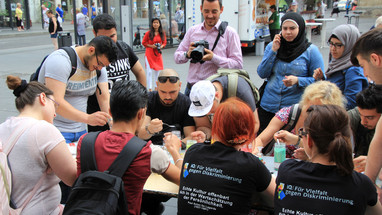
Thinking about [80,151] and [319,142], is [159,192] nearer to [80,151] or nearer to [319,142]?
[80,151]

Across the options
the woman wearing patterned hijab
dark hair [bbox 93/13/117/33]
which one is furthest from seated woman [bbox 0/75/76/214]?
the woman wearing patterned hijab

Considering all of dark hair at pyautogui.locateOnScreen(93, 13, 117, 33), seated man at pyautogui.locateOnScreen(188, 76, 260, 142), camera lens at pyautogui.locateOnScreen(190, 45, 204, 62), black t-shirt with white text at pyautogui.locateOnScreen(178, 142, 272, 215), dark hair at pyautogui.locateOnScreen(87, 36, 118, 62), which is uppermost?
dark hair at pyautogui.locateOnScreen(93, 13, 117, 33)

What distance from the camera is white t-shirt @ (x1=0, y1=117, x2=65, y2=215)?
2.15 m

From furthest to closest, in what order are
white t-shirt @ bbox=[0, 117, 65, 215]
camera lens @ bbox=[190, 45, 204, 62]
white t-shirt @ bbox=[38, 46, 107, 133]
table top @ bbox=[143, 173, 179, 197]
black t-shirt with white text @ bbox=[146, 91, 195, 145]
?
camera lens @ bbox=[190, 45, 204, 62] → black t-shirt with white text @ bbox=[146, 91, 195, 145] → white t-shirt @ bbox=[38, 46, 107, 133] → table top @ bbox=[143, 173, 179, 197] → white t-shirt @ bbox=[0, 117, 65, 215]

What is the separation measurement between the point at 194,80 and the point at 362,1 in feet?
63.8

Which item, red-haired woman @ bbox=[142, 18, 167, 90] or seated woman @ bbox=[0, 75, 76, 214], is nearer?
seated woman @ bbox=[0, 75, 76, 214]

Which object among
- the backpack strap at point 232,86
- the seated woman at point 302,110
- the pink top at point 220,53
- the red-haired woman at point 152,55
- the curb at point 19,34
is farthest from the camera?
the curb at point 19,34

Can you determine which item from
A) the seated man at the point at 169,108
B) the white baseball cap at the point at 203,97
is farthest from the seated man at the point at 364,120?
the seated man at the point at 169,108

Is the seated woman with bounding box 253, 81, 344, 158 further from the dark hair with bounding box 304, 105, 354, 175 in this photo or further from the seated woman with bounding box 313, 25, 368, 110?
the dark hair with bounding box 304, 105, 354, 175

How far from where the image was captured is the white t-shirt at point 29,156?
84.5 inches

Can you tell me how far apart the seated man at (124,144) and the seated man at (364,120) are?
4.60 ft

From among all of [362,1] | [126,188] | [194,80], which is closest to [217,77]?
[194,80]

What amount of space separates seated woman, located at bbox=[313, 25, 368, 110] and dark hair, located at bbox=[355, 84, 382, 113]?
81 centimetres

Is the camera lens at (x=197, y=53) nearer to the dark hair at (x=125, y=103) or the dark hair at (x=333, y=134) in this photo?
the dark hair at (x=125, y=103)
